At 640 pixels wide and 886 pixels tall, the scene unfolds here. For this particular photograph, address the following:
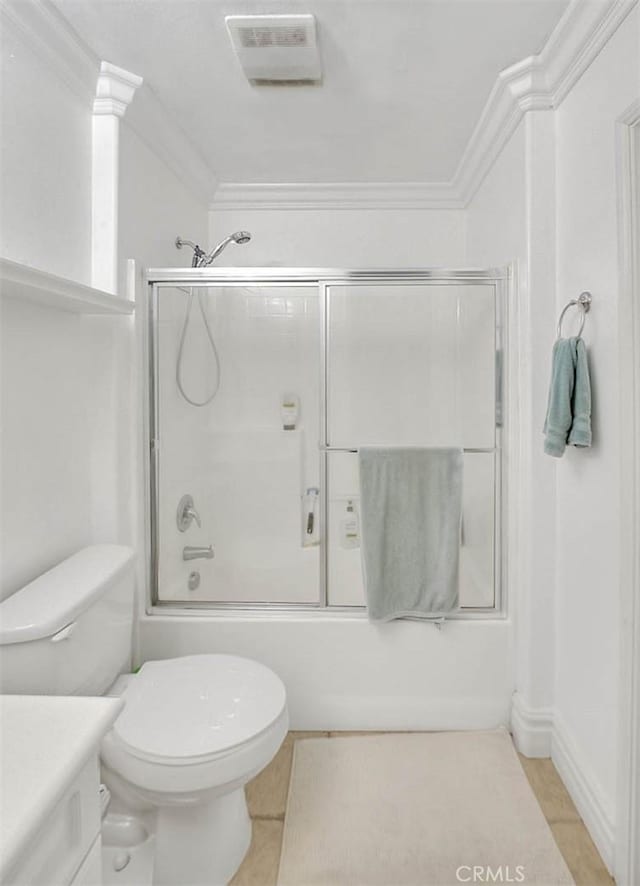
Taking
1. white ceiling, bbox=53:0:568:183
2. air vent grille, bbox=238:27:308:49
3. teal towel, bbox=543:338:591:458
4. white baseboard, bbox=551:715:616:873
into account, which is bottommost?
white baseboard, bbox=551:715:616:873

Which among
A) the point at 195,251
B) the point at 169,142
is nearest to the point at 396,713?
the point at 195,251

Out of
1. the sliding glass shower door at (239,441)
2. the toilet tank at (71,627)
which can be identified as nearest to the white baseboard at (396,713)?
the sliding glass shower door at (239,441)

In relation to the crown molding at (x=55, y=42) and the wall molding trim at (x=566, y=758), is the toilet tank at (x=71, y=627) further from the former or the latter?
the crown molding at (x=55, y=42)

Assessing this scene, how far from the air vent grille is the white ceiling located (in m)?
0.06

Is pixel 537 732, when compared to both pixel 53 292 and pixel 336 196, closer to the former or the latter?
pixel 53 292

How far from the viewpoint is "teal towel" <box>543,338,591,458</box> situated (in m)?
1.57

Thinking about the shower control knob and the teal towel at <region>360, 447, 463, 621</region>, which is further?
the shower control knob

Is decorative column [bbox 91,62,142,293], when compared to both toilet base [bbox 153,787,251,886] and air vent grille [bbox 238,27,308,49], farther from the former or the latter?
toilet base [bbox 153,787,251,886]

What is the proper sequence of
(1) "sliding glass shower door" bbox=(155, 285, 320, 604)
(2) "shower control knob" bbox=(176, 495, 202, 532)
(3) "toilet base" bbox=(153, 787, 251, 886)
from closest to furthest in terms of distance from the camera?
(3) "toilet base" bbox=(153, 787, 251, 886)
(1) "sliding glass shower door" bbox=(155, 285, 320, 604)
(2) "shower control knob" bbox=(176, 495, 202, 532)

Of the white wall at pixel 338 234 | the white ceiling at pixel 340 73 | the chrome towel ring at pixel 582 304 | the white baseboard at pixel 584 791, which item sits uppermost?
the white ceiling at pixel 340 73

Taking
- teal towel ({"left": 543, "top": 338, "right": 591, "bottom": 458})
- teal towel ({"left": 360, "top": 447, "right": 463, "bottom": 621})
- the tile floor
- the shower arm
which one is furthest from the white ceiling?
the tile floor

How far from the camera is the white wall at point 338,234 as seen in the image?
9.83 ft

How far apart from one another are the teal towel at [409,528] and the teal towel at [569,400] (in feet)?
1.57

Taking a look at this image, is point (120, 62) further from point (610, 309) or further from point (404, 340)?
point (610, 309)
